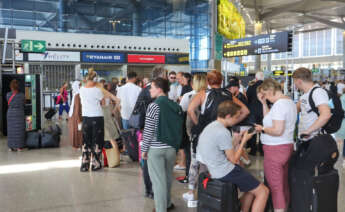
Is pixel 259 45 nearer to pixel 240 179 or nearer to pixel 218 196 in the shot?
pixel 240 179

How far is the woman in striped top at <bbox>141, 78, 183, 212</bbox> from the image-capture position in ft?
11.5

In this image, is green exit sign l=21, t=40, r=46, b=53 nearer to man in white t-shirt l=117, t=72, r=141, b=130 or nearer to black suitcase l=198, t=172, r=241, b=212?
man in white t-shirt l=117, t=72, r=141, b=130

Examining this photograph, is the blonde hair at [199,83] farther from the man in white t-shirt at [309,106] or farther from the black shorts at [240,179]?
the black shorts at [240,179]

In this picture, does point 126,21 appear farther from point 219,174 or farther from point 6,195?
point 219,174

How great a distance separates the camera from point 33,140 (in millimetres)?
8250

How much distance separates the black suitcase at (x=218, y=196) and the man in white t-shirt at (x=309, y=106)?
110 cm

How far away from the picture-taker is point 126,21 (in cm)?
2508

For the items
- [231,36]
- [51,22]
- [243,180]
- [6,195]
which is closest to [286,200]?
[243,180]

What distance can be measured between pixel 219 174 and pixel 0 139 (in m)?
8.74

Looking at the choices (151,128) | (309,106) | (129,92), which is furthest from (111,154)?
(309,106)

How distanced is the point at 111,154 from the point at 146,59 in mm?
16356

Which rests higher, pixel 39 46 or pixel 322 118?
pixel 39 46

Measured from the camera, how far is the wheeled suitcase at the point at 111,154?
20.6 feet

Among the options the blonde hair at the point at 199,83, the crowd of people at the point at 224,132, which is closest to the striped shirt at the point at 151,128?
the crowd of people at the point at 224,132
